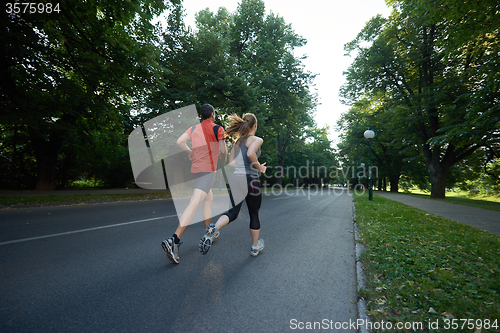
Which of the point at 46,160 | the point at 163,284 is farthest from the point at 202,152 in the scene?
the point at 46,160

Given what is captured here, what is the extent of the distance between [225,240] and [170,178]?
610 inches

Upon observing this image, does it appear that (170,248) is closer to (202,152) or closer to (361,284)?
(202,152)

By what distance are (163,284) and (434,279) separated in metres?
3.22

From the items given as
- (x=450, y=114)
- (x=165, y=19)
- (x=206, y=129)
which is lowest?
(x=206, y=129)

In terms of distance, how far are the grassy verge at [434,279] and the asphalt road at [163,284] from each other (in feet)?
1.07

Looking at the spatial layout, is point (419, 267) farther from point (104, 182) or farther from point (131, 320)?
point (104, 182)

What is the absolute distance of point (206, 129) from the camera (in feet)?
11.4

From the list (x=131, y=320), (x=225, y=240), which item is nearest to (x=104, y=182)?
(x=225, y=240)

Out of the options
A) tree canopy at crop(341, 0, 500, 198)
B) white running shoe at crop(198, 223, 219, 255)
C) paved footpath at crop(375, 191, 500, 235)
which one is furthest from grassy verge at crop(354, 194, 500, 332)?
tree canopy at crop(341, 0, 500, 198)

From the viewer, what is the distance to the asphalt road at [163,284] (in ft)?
6.19

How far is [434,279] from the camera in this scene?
276 cm

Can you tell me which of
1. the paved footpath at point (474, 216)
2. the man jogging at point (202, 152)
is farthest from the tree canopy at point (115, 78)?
the paved footpath at point (474, 216)

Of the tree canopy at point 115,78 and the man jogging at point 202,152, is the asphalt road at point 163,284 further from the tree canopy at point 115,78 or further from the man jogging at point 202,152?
the tree canopy at point 115,78

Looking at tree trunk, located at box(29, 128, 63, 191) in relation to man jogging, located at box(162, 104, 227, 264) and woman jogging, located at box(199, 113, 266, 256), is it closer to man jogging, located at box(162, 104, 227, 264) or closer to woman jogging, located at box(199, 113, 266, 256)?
man jogging, located at box(162, 104, 227, 264)
